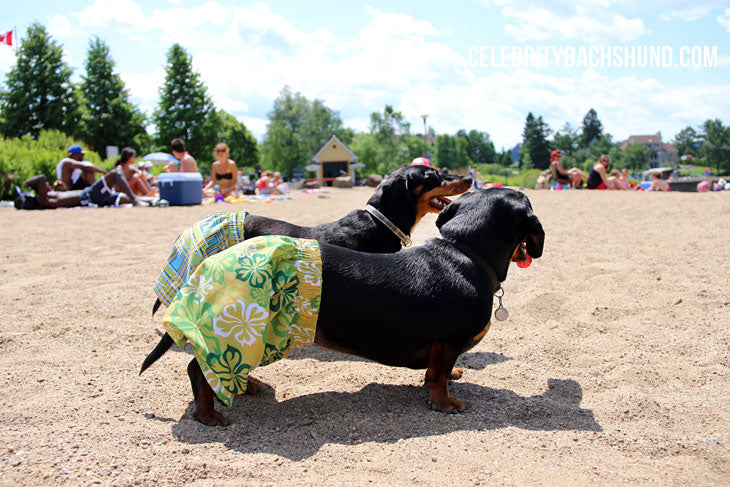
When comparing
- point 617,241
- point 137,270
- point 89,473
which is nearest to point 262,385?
point 89,473

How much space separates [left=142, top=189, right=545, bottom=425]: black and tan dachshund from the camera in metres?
3.04

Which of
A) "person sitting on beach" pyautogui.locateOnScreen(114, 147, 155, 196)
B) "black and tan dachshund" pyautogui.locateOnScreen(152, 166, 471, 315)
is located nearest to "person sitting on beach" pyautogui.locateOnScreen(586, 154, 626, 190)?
"person sitting on beach" pyautogui.locateOnScreen(114, 147, 155, 196)

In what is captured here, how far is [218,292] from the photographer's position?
2883mm

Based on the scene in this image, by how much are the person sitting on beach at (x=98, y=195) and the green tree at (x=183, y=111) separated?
33.2 m

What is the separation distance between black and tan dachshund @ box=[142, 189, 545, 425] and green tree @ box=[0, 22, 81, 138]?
42.4 m

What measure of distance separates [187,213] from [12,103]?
34.5m

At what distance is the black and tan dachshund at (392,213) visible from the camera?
4270 mm

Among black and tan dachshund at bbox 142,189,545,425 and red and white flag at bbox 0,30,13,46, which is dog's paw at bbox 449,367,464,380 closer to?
black and tan dachshund at bbox 142,189,545,425

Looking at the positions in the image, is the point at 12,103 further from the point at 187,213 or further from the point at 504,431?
the point at 504,431

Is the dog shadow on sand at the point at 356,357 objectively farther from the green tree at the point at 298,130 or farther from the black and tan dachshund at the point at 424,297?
the green tree at the point at 298,130

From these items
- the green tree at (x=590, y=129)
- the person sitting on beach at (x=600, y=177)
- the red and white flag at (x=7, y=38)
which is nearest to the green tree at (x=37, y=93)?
the red and white flag at (x=7, y=38)

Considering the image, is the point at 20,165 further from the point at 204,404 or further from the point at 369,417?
the point at 369,417

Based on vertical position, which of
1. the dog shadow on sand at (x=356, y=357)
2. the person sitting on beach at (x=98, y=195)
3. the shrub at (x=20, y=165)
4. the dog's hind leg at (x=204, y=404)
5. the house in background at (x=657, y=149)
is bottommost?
the dog shadow on sand at (x=356, y=357)

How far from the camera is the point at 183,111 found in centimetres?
4631
